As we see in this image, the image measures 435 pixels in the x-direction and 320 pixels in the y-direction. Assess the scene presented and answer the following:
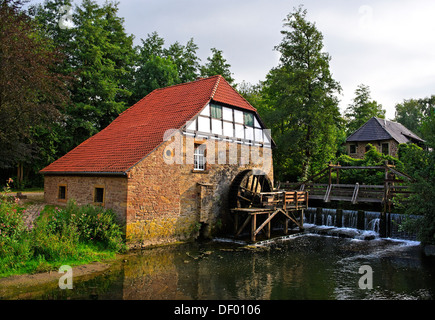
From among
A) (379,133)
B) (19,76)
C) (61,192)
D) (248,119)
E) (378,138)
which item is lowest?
(61,192)

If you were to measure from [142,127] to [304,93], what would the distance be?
43.0 feet

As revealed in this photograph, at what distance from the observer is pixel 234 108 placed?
51.8 ft

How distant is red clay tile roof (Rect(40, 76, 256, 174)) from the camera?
12.5m

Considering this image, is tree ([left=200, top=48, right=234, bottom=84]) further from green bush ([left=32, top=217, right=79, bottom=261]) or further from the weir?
green bush ([left=32, top=217, right=79, bottom=261])

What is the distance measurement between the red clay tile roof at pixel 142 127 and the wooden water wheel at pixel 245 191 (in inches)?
134

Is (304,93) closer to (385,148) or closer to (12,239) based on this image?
(385,148)

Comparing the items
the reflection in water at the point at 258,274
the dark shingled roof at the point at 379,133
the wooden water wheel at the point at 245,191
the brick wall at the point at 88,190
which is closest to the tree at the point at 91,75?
the brick wall at the point at 88,190

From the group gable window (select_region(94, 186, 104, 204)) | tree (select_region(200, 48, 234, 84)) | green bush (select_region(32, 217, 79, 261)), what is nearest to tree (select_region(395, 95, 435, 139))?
tree (select_region(200, 48, 234, 84))

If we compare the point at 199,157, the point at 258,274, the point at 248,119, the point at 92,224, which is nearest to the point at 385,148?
the point at 248,119

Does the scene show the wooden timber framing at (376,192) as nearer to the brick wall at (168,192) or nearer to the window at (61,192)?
the brick wall at (168,192)

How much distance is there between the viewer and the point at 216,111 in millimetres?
14828

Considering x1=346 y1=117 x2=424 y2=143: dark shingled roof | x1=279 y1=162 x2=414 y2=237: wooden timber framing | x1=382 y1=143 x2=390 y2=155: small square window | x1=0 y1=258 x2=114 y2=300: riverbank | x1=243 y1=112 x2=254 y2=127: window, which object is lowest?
x1=0 y1=258 x2=114 y2=300: riverbank

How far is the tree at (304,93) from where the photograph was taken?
22781 mm
